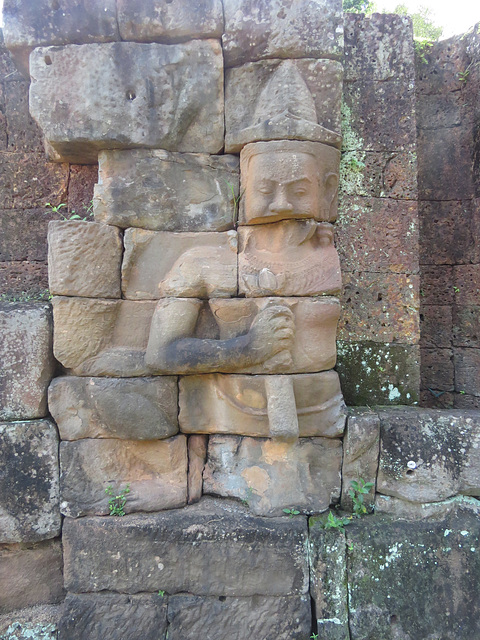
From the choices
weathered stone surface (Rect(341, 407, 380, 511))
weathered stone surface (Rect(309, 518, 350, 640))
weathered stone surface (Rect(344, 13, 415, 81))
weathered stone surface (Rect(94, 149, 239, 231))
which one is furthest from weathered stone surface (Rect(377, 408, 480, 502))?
weathered stone surface (Rect(344, 13, 415, 81))

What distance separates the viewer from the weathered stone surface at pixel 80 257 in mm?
2852

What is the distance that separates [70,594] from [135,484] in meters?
0.81

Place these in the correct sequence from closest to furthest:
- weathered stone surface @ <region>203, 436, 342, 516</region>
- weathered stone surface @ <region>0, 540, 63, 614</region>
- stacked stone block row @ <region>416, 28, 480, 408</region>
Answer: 1. weathered stone surface @ <region>203, 436, 342, 516</region>
2. weathered stone surface @ <region>0, 540, 63, 614</region>
3. stacked stone block row @ <region>416, 28, 480, 408</region>

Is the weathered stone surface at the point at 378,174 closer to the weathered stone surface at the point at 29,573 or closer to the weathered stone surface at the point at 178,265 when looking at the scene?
the weathered stone surface at the point at 178,265

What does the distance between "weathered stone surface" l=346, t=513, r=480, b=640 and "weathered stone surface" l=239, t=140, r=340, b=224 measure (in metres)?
2.17

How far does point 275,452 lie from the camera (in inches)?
116

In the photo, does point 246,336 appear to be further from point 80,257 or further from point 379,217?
point 379,217

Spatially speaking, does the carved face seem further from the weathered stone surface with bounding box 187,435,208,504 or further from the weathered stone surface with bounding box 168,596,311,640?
the weathered stone surface with bounding box 168,596,311,640

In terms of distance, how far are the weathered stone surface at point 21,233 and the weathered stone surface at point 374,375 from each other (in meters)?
2.57

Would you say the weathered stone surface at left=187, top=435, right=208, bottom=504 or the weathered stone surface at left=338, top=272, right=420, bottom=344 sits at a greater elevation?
the weathered stone surface at left=338, top=272, right=420, bottom=344

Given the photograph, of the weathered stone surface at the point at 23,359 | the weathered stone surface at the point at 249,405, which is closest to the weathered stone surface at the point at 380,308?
the weathered stone surface at the point at 249,405

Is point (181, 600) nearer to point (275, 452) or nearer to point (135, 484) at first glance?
point (135, 484)

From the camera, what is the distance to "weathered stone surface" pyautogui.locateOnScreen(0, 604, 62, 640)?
2.89 metres

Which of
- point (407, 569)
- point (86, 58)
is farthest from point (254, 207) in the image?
point (407, 569)
